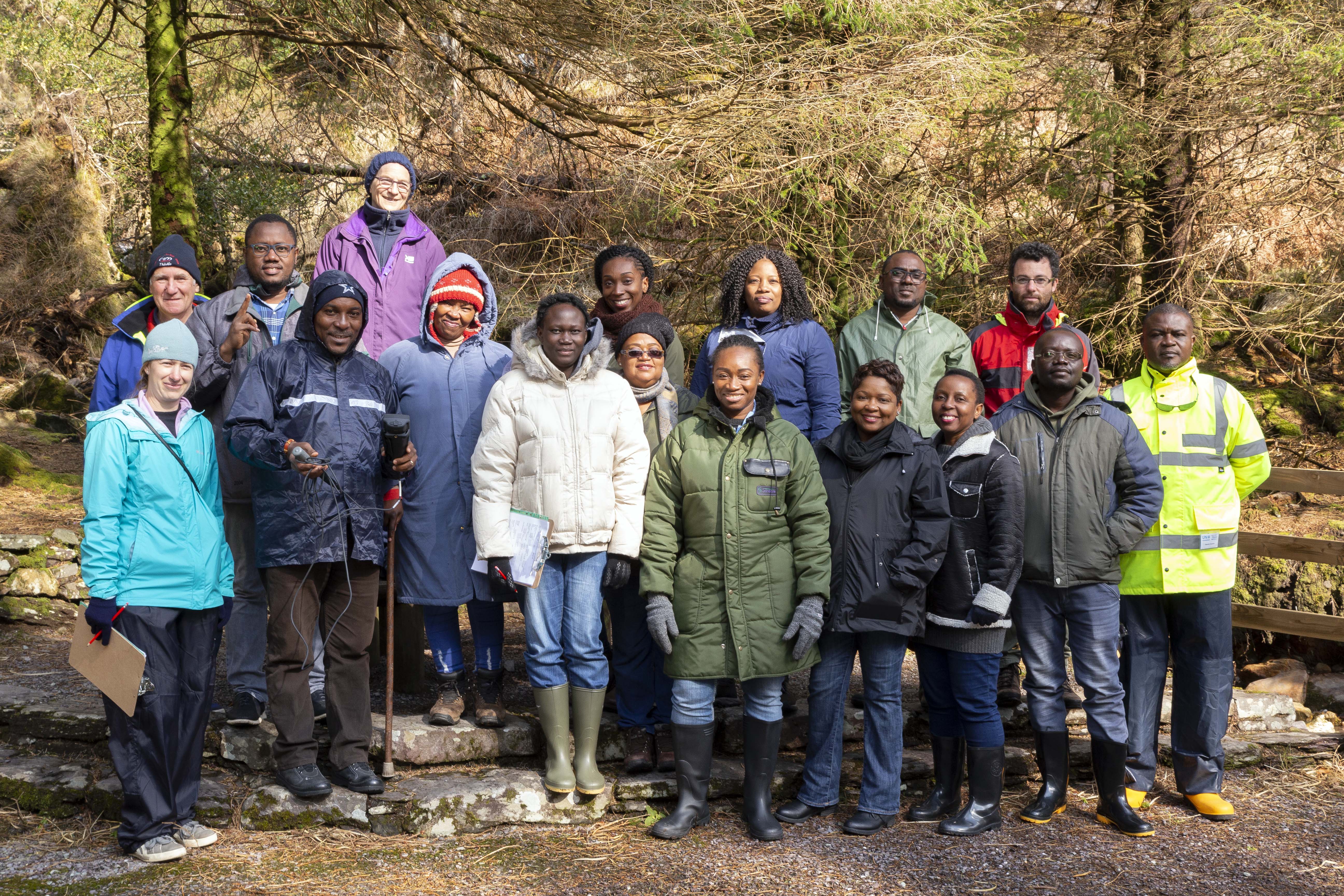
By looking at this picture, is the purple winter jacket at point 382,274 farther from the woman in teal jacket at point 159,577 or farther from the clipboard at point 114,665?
the clipboard at point 114,665

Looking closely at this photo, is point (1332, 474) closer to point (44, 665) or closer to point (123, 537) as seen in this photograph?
point (123, 537)

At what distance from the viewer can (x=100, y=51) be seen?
10.3m

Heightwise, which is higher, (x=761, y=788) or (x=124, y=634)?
(x=124, y=634)

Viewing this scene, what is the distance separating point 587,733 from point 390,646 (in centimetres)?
94

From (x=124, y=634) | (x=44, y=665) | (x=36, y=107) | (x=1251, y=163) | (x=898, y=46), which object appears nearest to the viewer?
(x=124, y=634)

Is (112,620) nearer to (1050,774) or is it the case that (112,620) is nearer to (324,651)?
(324,651)

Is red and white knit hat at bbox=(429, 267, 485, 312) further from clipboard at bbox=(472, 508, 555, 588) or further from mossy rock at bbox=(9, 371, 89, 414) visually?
mossy rock at bbox=(9, 371, 89, 414)

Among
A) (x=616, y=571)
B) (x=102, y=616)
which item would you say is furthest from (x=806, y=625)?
(x=102, y=616)

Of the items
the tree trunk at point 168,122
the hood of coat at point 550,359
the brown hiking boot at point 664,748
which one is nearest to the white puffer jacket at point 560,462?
the hood of coat at point 550,359

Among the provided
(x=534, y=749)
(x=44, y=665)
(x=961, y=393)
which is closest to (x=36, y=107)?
(x=44, y=665)

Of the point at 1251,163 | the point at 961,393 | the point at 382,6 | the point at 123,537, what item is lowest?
the point at 123,537

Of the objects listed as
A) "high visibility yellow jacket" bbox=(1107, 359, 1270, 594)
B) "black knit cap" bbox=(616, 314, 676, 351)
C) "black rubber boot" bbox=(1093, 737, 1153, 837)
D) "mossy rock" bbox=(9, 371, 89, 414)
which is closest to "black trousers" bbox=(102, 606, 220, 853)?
"black knit cap" bbox=(616, 314, 676, 351)

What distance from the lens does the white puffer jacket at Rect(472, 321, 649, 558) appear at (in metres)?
3.91

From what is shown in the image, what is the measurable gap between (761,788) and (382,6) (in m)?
5.51
